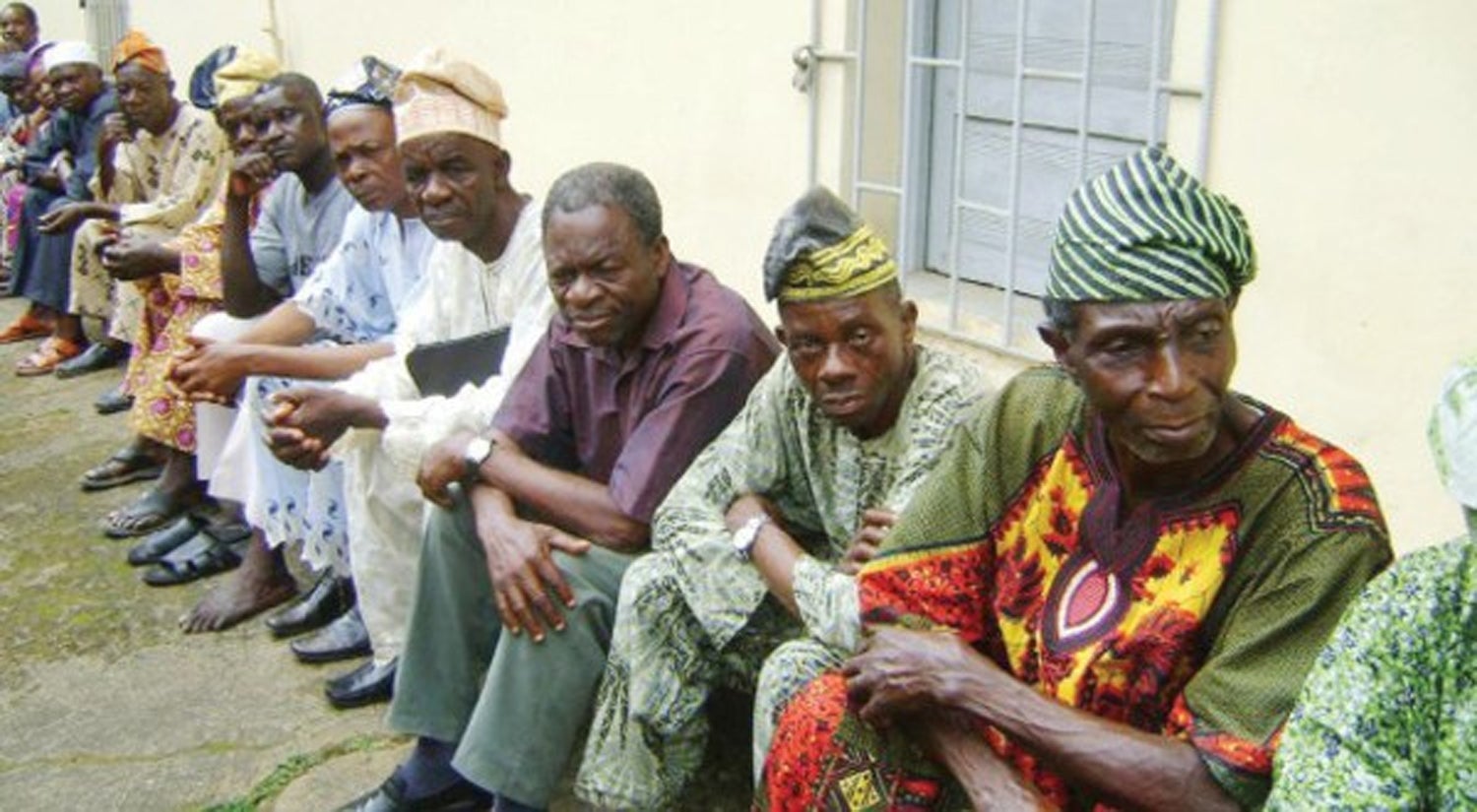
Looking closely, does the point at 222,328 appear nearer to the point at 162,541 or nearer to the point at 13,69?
the point at 162,541

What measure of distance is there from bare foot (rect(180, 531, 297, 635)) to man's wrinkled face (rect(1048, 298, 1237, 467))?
→ 328 centimetres

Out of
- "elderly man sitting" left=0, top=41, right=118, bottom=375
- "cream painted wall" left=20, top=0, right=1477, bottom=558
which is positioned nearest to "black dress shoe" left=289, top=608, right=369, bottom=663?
"cream painted wall" left=20, top=0, right=1477, bottom=558

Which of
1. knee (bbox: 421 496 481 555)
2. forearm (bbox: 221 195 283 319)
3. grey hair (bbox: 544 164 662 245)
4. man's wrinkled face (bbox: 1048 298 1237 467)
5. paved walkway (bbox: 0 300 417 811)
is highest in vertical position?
grey hair (bbox: 544 164 662 245)

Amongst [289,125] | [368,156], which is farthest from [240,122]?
[368,156]

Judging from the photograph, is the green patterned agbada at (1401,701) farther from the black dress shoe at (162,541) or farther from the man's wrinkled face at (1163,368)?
the black dress shoe at (162,541)

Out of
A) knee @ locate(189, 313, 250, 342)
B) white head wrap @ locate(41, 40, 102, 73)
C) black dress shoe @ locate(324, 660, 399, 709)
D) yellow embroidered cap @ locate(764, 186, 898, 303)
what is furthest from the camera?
white head wrap @ locate(41, 40, 102, 73)

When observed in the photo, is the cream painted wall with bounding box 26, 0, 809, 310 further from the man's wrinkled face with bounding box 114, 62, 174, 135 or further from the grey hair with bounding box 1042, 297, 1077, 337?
the grey hair with bounding box 1042, 297, 1077, 337

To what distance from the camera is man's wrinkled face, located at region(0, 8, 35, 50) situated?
9.04 m

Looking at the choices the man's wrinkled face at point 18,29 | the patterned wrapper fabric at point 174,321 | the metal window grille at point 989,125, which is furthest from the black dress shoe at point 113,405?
the metal window grille at point 989,125

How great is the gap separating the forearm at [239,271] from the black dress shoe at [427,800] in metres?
2.11

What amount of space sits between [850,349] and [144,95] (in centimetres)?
454

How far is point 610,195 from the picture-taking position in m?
3.26

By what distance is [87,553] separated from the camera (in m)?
5.21

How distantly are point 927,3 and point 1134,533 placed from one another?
2569 millimetres
